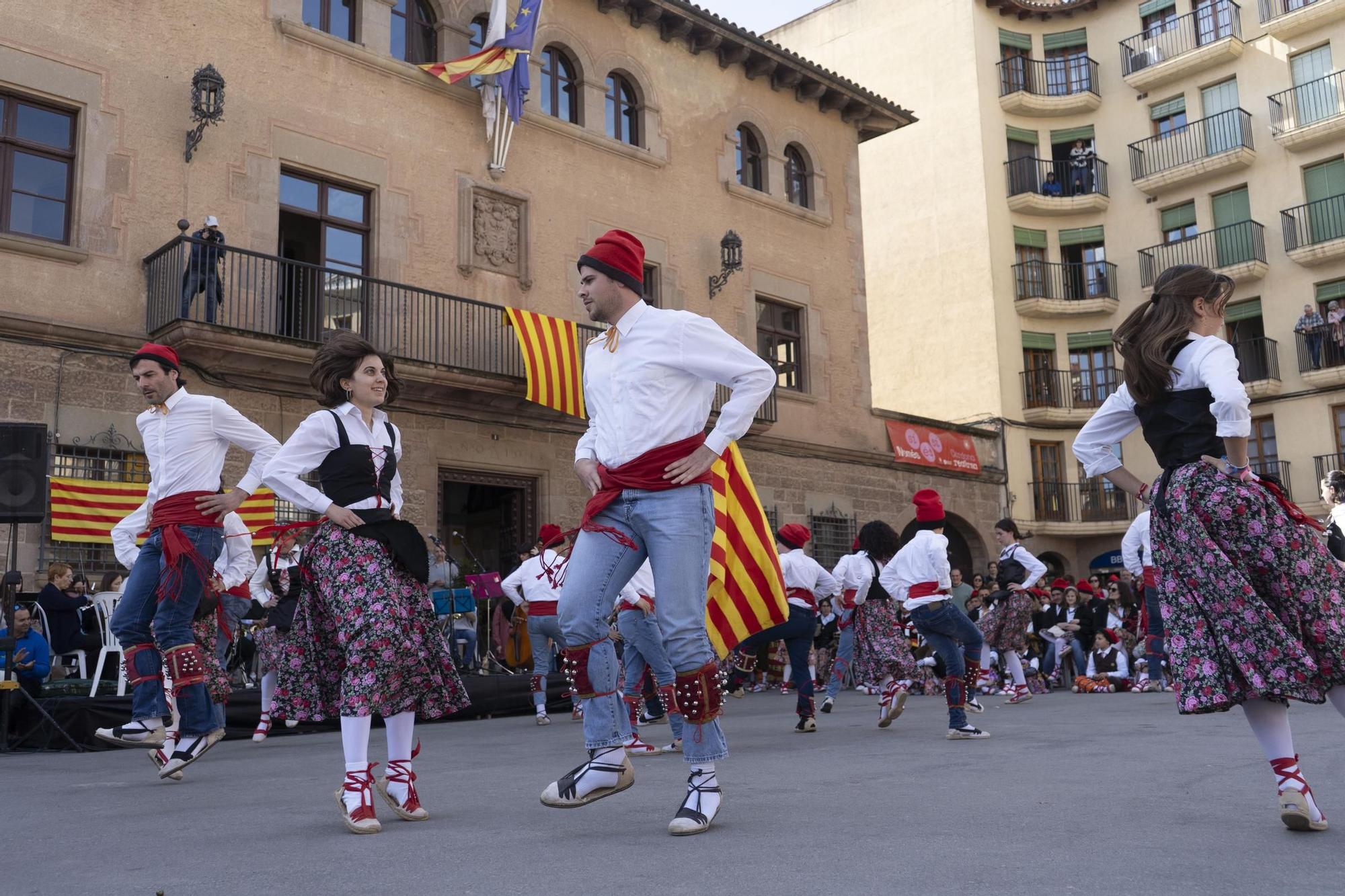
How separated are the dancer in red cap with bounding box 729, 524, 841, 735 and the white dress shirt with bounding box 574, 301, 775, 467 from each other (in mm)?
4761

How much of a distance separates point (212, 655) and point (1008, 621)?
9479mm

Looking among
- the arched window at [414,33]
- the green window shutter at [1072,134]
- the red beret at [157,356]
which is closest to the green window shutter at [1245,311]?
the green window shutter at [1072,134]

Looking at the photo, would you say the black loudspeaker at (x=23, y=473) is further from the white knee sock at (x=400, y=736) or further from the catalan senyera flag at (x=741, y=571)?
the white knee sock at (x=400, y=736)

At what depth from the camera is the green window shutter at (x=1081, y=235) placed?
3253 cm

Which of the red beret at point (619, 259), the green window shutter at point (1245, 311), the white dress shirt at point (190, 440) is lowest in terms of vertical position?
the white dress shirt at point (190, 440)

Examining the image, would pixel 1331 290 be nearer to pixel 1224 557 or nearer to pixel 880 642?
pixel 880 642

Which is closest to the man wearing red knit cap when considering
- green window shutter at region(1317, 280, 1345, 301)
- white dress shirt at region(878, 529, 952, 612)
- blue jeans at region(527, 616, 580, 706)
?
white dress shirt at region(878, 529, 952, 612)

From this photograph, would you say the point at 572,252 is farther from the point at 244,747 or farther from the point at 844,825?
the point at 844,825

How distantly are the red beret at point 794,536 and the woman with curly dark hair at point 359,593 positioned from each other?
5894 mm

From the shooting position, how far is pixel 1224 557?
395 cm

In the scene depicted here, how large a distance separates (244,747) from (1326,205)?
28.8m

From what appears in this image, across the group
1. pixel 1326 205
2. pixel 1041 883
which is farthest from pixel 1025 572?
pixel 1326 205

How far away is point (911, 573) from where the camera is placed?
915 cm

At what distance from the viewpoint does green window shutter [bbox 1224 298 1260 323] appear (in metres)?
30.4
